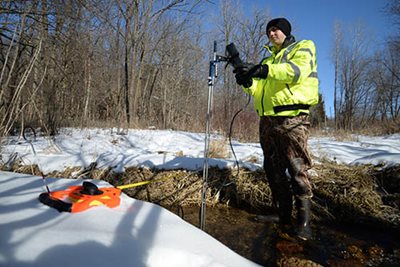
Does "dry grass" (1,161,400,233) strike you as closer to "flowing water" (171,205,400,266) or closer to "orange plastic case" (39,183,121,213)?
"flowing water" (171,205,400,266)

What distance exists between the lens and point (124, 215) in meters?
1.43

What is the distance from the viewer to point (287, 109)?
7.48 feet

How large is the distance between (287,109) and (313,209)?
132 cm

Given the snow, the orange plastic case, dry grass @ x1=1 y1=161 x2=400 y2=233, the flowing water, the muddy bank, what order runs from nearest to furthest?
1. the snow
2. the orange plastic case
3. the flowing water
4. the muddy bank
5. dry grass @ x1=1 y1=161 x2=400 y2=233

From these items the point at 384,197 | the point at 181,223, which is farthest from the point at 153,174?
the point at 384,197

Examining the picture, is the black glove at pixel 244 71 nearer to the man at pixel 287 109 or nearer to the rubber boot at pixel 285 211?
the man at pixel 287 109

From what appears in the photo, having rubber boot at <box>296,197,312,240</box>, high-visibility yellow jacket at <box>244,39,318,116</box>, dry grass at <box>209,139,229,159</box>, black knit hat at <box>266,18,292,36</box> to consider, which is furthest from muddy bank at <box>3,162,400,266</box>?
black knit hat at <box>266,18,292,36</box>

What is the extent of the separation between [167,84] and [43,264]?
15494mm

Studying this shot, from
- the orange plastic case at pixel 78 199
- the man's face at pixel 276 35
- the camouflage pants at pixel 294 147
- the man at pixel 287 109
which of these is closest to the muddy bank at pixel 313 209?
the man at pixel 287 109

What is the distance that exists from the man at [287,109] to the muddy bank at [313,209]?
30 cm

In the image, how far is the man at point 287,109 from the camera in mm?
2129

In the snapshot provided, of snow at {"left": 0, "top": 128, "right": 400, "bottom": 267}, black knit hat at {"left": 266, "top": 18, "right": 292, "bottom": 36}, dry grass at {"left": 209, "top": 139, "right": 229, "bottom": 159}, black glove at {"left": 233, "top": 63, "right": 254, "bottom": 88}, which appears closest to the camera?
snow at {"left": 0, "top": 128, "right": 400, "bottom": 267}

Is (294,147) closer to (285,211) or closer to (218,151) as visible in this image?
(285,211)

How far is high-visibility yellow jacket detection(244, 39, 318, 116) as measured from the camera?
6.85 ft
